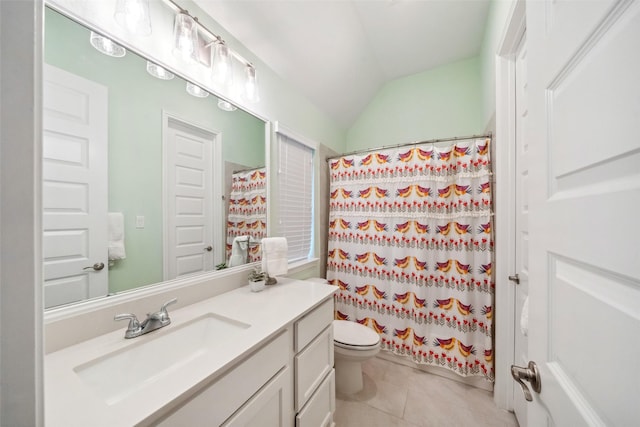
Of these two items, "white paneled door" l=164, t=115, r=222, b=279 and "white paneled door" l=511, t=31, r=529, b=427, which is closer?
"white paneled door" l=164, t=115, r=222, b=279

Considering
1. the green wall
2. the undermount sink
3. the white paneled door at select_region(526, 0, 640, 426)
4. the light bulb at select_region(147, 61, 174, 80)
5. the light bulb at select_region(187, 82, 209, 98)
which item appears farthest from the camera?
the green wall

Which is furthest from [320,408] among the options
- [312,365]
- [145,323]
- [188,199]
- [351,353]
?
[188,199]

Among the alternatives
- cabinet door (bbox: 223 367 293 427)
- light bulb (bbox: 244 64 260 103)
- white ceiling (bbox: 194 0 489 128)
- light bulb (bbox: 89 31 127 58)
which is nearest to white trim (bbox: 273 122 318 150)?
light bulb (bbox: 244 64 260 103)

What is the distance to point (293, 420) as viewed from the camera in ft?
3.18

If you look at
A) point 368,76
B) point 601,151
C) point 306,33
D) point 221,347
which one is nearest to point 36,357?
point 221,347

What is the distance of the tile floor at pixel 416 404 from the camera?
4.46 ft

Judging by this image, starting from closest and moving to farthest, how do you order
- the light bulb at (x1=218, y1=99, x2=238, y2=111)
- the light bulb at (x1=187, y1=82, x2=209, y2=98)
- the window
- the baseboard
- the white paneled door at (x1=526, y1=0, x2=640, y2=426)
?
the white paneled door at (x1=526, y1=0, x2=640, y2=426)
the light bulb at (x1=187, y1=82, x2=209, y2=98)
the light bulb at (x1=218, y1=99, x2=238, y2=111)
the baseboard
the window

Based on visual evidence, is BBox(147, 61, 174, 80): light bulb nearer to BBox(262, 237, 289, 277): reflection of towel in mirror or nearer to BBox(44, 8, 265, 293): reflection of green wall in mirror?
BBox(44, 8, 265, 293): reflection of green wall in mirror

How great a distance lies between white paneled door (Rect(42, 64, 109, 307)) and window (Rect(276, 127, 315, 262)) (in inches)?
39.6

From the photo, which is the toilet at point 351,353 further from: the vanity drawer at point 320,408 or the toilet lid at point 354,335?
the vanity drawer at point 320,408

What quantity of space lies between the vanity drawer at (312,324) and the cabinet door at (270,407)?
0.40 feet

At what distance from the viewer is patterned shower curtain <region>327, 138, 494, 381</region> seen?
1.63 m

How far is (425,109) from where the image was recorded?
91.1 inches

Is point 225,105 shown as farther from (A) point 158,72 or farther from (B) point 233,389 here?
(B) point 233,389
